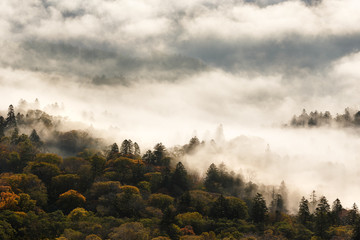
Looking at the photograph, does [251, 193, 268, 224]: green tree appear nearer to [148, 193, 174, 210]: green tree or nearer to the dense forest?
the dense forest

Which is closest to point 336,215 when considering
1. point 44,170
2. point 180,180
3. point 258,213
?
point 258,213

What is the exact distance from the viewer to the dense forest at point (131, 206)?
106 meters

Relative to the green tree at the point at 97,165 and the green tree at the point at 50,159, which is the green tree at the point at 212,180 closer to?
the green tree at the point at 97,165

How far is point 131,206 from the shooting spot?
12900cm

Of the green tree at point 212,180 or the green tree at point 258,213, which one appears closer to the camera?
the green tree at point 258,213

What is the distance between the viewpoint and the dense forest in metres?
106

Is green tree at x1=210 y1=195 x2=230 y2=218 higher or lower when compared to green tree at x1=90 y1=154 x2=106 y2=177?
lower

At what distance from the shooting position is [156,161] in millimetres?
195625

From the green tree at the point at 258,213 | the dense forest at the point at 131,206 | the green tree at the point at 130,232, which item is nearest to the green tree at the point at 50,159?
the dense forest at the point at 131,206

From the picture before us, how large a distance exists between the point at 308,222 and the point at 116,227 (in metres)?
71.1

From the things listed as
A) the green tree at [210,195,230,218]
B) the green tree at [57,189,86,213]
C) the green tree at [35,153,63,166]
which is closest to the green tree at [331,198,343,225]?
the green tree at [210,195,230,218]

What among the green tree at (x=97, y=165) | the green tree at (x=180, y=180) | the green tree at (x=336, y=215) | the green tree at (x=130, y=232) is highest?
the green tree at (x=97, y=165)

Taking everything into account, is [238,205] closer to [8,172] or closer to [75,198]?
[75,198]

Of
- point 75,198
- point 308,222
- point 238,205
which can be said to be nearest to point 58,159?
point 75,198
